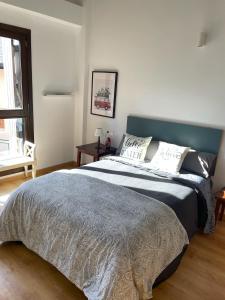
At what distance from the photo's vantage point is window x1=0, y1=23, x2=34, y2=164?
322 centimetres

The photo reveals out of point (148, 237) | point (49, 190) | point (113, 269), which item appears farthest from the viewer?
point (49, 190)

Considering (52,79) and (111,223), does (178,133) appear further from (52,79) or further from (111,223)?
(52,79)

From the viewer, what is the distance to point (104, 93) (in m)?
3.79

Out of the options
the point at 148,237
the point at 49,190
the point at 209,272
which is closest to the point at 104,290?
the point at 148,237

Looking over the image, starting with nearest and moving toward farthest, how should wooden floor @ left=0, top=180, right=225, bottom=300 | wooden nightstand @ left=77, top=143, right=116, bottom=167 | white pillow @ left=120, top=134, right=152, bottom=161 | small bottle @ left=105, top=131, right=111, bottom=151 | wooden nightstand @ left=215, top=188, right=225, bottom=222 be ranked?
Result: wooden floor @ left=0, top=180, right=225, bottom=300, wooden nightstand @ left=215, top=188, right=225, bottom=222, white pillow @ left=120, top=134, right=152, bottom=161, wooden nightstand @ left=77, top=143, right=116, bottom=167, small bottle @ left=105, top=131, right=111, bottom=151

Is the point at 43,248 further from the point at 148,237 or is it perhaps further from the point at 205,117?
the point at 205,117

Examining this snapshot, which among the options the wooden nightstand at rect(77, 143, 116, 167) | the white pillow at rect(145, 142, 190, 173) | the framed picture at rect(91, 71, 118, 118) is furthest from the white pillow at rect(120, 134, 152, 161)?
the framed picture at rect(91, 71, 118, 118)

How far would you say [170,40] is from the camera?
118 inches

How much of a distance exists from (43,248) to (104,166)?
1184 mm

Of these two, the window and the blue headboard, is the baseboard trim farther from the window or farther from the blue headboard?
the blue headboard

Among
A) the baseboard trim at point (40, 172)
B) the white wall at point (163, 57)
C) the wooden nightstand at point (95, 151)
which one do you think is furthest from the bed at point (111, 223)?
the baseboard trim at point (40, 172)

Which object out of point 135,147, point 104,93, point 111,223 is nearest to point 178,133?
point 135,147

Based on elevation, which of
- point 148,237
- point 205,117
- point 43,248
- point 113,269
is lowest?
point 43,248

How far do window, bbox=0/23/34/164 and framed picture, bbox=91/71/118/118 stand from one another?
3.38 ft
